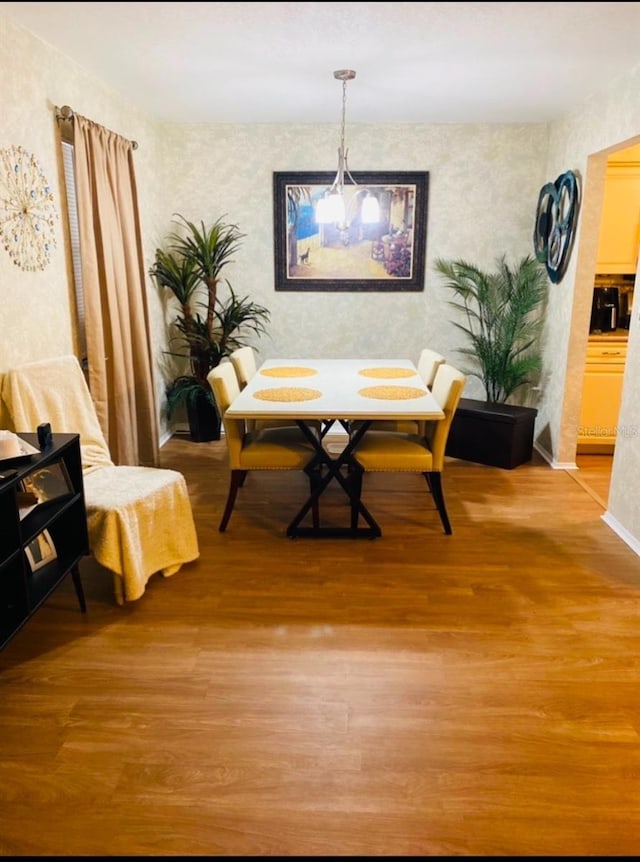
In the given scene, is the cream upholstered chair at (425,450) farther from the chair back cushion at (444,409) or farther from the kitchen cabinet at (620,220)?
the kitchen cabinet at (620,220)

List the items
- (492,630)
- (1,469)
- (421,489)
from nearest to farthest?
(1,469) < (492,630) < (421,489)

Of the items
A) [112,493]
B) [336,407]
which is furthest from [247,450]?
[112,493]

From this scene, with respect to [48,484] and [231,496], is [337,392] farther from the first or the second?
[48,484]

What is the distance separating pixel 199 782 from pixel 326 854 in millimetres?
413

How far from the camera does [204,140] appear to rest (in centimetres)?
473

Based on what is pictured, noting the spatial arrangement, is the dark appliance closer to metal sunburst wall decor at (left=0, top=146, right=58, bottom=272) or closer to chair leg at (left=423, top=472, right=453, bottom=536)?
chair leg at (left=423, top=472, right=453, bottom=536)

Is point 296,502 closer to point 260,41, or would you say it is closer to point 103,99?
point 260,41

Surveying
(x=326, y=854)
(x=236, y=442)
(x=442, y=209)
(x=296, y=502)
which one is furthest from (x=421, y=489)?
(x=326, y=854)

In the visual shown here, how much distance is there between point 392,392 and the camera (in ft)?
10.9

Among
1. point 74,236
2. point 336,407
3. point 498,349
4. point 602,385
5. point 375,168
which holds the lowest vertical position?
point 602,385

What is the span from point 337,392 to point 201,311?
212 centimetres

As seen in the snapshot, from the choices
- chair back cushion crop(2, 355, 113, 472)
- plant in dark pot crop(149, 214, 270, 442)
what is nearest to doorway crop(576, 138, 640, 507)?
plant in dark pot crop(149, 214, 270, 442)

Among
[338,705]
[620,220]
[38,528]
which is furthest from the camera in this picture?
[620,220]

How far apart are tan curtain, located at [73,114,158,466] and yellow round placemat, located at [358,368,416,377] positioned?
1.45m
